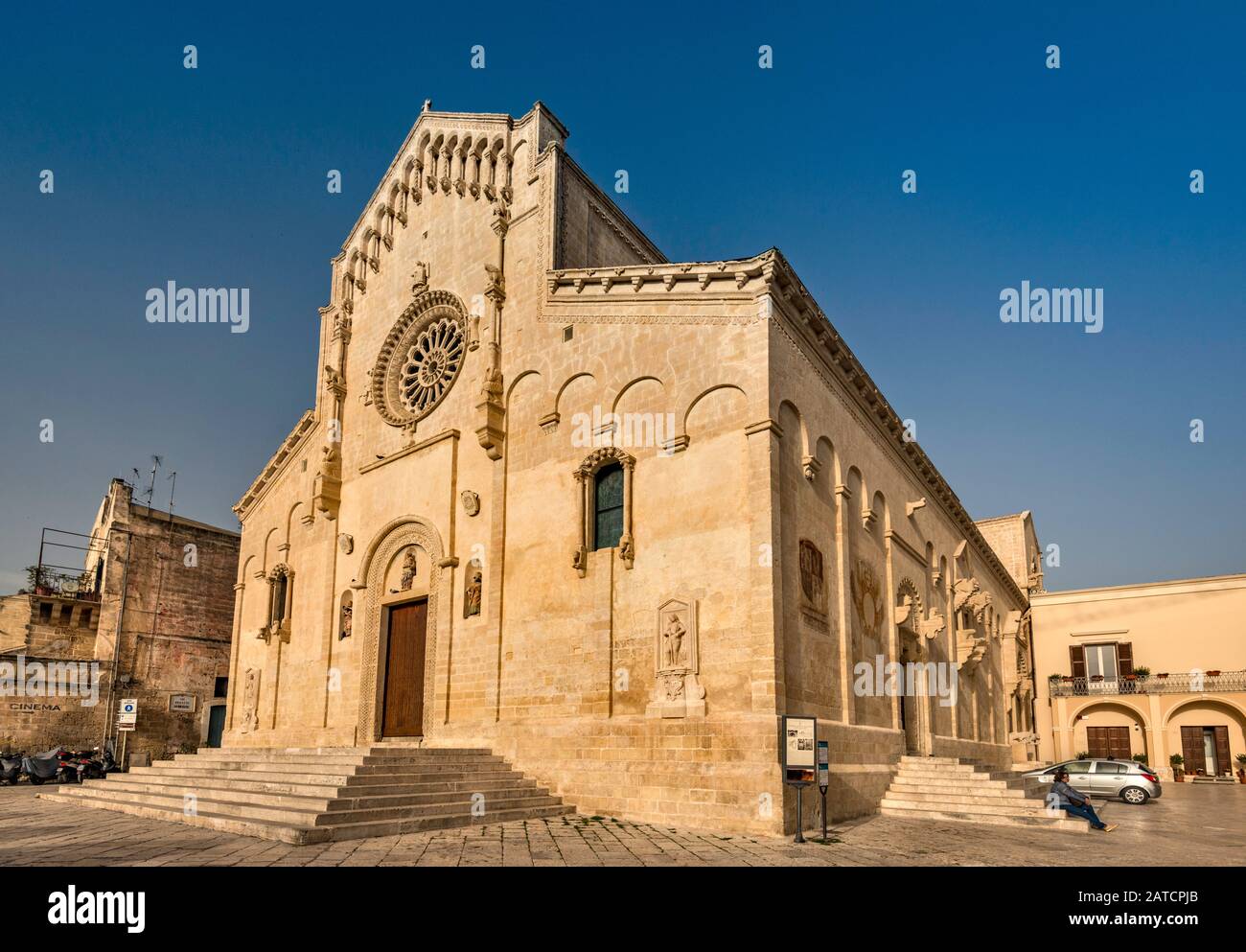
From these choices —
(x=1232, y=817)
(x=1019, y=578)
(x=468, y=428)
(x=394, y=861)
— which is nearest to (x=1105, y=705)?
(x=1019, y=578)

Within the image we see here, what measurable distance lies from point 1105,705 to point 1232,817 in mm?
22165

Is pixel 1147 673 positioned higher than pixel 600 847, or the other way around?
pixel 1147 673

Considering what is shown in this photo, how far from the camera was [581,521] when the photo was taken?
1766 cm

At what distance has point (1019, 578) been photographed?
152 ft

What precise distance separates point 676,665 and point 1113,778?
1782 centimetres

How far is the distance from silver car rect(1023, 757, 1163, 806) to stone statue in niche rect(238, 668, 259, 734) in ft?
72.0

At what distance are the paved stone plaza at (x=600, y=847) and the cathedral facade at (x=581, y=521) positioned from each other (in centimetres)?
141

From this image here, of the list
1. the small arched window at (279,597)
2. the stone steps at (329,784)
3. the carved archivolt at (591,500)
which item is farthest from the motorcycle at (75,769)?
the carved archivolt at (591,500)

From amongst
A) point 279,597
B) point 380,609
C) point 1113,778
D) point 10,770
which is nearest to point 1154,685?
point 1113,778

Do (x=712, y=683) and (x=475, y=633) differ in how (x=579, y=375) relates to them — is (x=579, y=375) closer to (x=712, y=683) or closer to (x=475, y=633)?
(x=475, y=633)
